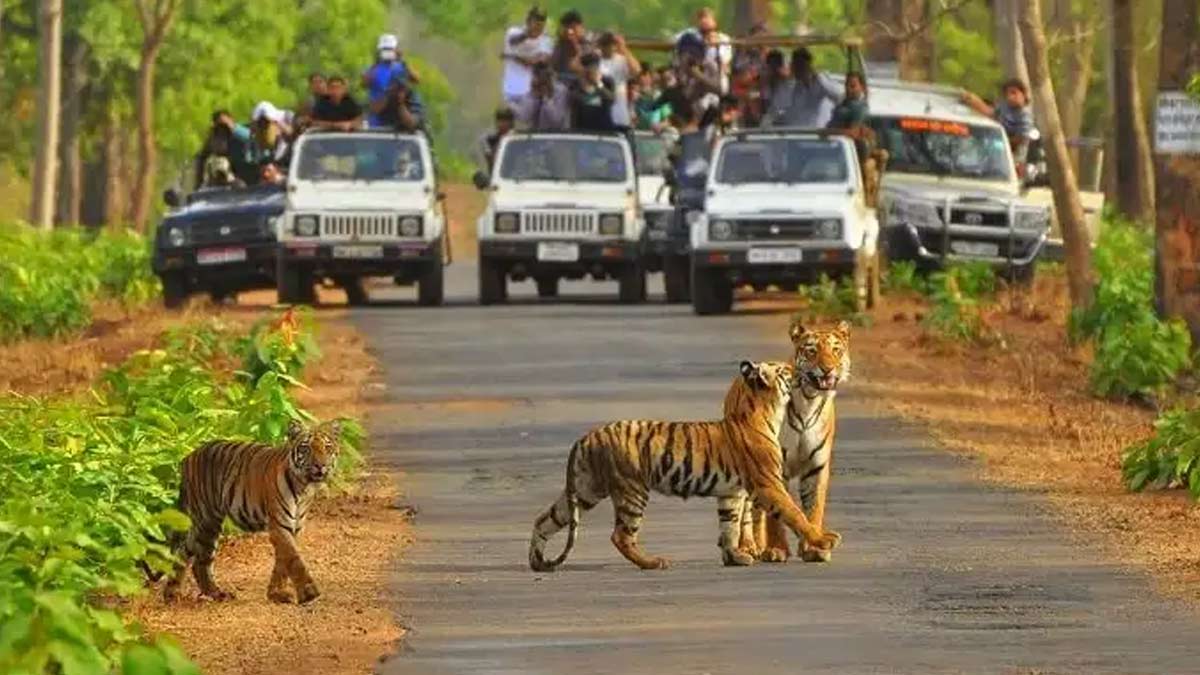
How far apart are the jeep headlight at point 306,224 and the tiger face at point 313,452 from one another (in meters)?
23.0

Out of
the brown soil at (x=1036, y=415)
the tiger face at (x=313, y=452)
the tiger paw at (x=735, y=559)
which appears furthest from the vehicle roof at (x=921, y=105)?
the tiger face at (x=313, y=452)

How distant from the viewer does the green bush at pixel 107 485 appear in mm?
11211

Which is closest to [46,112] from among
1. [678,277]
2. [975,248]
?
[678,277]

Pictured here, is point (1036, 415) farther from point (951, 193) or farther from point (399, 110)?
point (399, 110)

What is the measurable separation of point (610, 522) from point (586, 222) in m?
19.5

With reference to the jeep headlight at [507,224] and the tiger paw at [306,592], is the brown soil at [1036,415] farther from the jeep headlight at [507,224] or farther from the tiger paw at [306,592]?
the jeep headlight at [507,224]

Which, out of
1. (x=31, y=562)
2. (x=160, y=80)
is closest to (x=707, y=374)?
(x=31, y=562)

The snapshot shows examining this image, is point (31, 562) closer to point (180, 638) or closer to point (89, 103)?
point (180, 638)

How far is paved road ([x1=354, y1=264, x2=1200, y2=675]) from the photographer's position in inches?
539

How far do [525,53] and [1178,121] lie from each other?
51.6ft

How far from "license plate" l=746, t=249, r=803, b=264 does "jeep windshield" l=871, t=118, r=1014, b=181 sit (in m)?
4.78

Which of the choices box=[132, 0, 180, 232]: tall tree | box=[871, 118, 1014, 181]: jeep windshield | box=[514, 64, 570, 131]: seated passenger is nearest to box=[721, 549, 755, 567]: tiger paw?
box=[514, 64, 570, 131]: seated passenger

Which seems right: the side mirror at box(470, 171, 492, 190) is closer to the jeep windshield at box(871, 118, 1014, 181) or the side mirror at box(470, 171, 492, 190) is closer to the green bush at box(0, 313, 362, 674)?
the jeep windshield at box(871, 118, 1014, 181)

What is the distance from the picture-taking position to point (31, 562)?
1230cm
